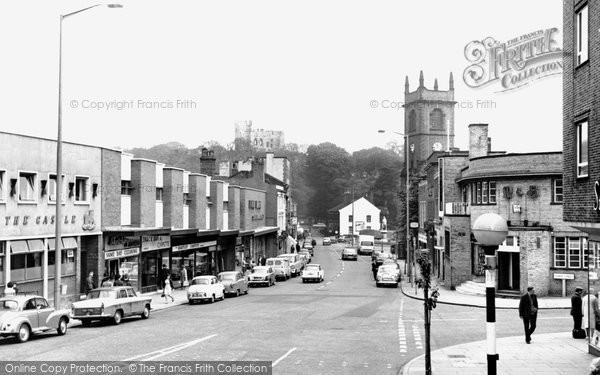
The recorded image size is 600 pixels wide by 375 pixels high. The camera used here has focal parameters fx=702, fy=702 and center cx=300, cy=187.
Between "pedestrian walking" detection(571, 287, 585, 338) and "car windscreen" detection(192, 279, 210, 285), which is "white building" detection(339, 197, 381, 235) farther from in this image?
"pedestrian walking" detection(571, 287, 585, 338)

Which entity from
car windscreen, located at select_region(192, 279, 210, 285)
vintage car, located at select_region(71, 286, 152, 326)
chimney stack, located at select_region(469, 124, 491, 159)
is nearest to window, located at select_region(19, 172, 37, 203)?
vintage car, located at select_region(71, 286, 152, 326)

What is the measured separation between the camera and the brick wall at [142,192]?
130ft

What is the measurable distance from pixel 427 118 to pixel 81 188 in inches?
3502

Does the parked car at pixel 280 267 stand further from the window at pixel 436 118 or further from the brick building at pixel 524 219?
the window at pixel 436 118

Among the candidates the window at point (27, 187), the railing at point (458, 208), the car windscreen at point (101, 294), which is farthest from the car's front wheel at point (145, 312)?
the railing at point (458, 208)

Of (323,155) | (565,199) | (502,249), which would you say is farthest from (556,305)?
(323,155)

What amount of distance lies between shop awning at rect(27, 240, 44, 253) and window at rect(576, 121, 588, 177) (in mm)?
21756

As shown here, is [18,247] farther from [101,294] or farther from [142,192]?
[142,192]

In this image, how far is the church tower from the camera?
11450cm

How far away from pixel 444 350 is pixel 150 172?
25.7 m

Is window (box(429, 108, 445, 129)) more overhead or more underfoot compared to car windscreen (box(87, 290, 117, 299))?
more overhead

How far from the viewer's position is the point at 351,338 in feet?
72.5

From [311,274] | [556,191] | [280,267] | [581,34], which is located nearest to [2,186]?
[581,34]

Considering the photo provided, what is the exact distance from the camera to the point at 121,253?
37.1 meters
